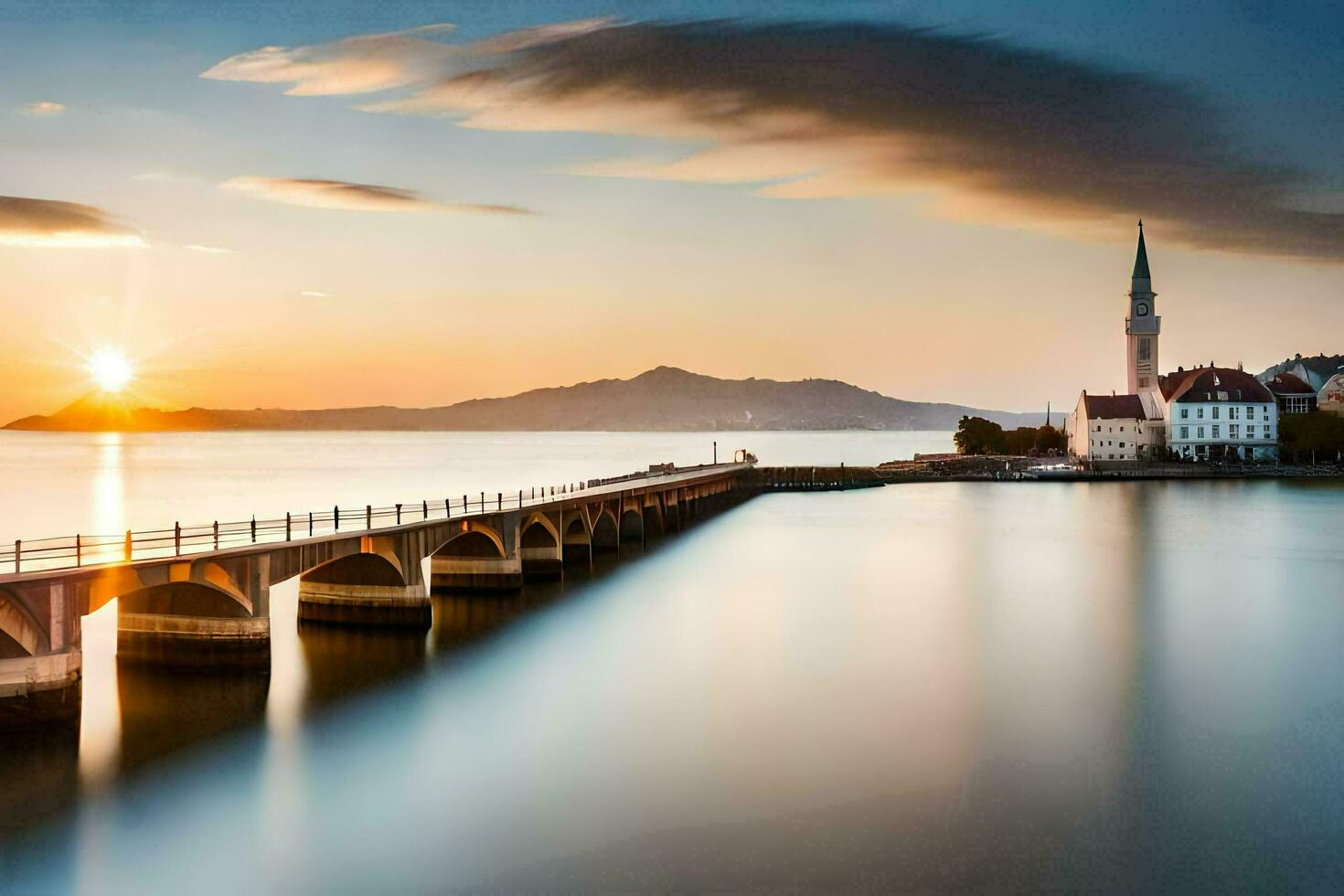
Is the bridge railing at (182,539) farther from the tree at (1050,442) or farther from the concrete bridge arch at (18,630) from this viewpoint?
the tree at (1050,442)

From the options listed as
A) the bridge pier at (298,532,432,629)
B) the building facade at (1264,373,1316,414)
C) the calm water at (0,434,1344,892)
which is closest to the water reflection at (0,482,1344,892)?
the calm water at (0,434,1344,892)

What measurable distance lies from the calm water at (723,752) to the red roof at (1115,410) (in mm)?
80703

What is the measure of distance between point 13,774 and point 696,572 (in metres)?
35.3

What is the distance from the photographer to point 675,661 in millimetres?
33406

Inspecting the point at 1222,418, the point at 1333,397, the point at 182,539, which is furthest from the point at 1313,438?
the point at 182,539

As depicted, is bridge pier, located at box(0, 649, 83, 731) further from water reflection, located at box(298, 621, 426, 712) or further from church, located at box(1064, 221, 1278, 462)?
church, located at box(1064, 221, 1278, 462)

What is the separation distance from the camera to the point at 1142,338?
432 ft

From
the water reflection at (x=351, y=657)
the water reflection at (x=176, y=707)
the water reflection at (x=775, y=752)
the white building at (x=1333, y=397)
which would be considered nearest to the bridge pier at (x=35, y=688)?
the water reflection at (x=176, y=707)

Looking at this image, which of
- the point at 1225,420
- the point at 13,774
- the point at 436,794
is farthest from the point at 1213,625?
the point at 1225,420

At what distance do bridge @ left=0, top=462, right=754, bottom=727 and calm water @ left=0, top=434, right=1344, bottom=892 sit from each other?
0.87 metres

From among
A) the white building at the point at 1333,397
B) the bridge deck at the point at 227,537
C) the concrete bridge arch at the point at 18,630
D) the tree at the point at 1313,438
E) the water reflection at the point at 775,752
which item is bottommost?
the water reflection at the point at 775,752

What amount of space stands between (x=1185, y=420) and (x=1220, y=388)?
489 cm

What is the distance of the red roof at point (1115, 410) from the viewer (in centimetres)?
12331

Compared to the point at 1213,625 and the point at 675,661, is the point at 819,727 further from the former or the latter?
the point at 1213,625
